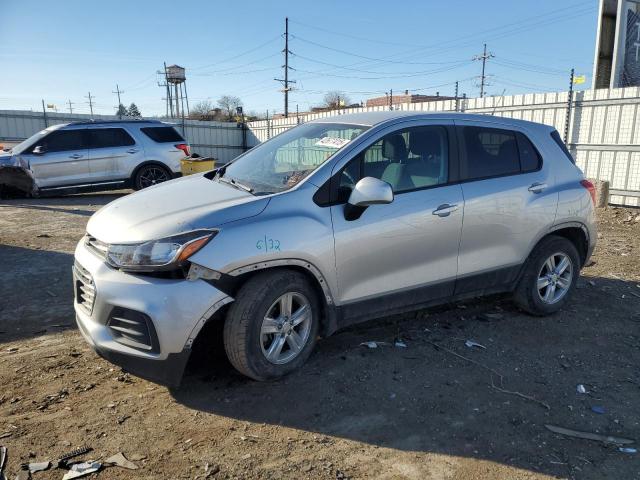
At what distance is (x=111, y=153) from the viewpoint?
474 inches

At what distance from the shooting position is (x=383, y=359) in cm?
392

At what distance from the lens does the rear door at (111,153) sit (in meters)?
12.0

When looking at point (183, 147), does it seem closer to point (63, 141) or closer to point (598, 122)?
point (63, 141)

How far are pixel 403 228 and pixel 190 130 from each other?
68.3ft

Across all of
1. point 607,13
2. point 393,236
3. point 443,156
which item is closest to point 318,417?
point 393,236

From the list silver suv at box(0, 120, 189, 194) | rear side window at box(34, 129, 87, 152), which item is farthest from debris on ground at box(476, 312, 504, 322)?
rear side window at box(34, 129, 87, 152)

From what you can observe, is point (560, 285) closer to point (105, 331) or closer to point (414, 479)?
point (414, 479)

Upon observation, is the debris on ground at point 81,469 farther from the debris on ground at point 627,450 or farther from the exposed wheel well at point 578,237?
the exposed wheel well at point 578,237

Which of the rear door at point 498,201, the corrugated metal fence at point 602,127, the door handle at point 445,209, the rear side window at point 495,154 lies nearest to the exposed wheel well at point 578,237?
the rear door at point 498,201

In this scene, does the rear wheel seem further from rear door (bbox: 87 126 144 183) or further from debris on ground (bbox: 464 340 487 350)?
debris on ground (bbox: 464 340 487 350)

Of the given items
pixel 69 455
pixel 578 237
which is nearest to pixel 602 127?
pixel 578 237

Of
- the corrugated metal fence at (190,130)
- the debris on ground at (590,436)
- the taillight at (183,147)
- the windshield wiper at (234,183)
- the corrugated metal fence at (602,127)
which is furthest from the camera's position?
the corrugated metal fence at (190,130)

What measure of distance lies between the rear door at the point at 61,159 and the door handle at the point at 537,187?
1043 cm

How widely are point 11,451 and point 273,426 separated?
4.70 feet
